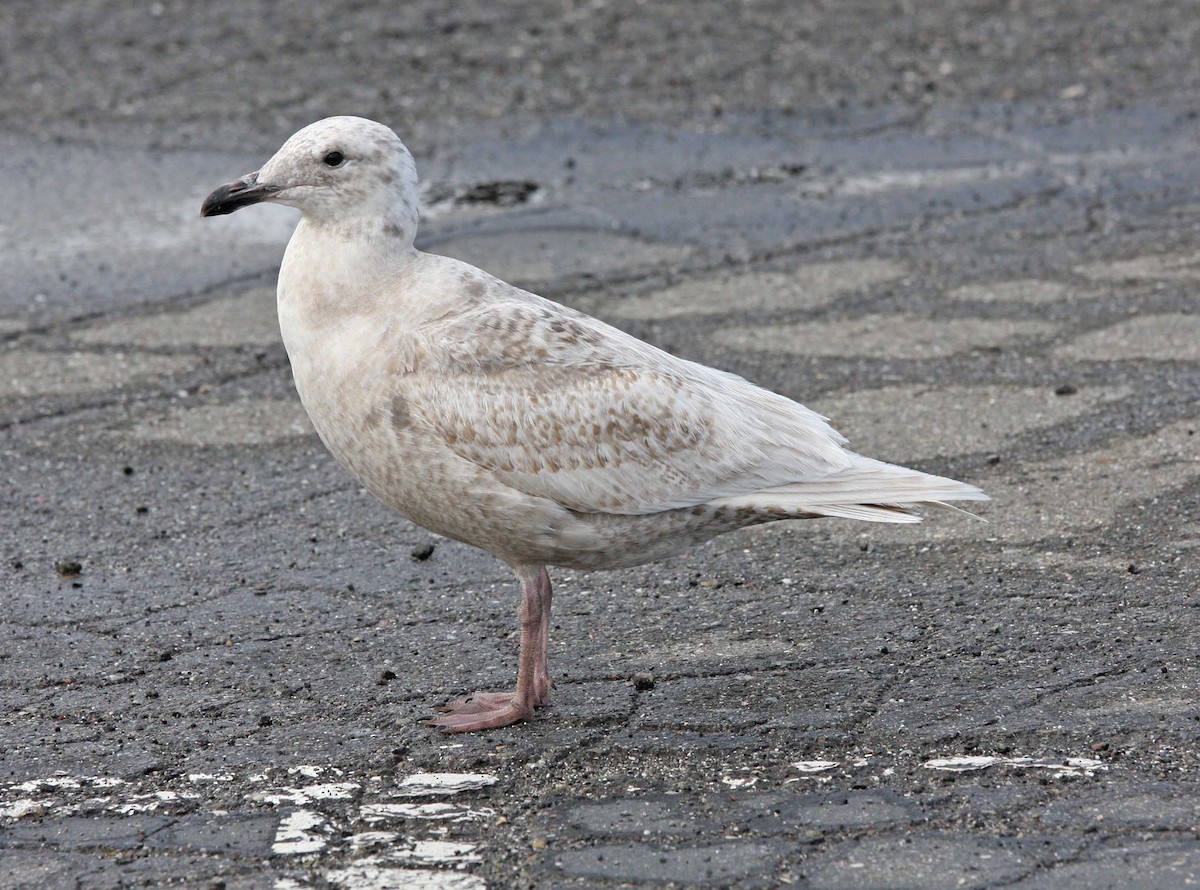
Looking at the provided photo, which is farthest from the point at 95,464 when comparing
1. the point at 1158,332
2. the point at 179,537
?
the point at 1158,332

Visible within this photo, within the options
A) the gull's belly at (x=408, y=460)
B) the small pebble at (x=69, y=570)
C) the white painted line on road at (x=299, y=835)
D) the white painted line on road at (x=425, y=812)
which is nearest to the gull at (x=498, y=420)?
the gull's belly at (x=408, y=460)

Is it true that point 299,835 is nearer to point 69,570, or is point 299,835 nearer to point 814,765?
point 814,765

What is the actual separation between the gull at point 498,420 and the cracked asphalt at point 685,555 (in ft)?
1.46

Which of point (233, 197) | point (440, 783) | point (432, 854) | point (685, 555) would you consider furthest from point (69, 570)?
point (432, 854)

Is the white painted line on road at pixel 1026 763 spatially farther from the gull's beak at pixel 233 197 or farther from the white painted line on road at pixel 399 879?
the gull's beak at pixel 233 197

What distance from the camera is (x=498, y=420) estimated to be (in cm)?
389

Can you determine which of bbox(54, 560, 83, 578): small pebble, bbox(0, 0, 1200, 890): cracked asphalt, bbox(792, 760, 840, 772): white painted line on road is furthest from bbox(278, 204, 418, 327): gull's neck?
bbox(792, 760, 840, 772): white painted line on road

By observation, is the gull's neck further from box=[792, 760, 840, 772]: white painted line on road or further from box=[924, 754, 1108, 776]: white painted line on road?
box=[924, 754, 1108, 776]: white painted line on road

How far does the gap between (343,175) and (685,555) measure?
5.62 feet

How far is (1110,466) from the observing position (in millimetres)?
5219

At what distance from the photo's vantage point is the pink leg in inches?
154

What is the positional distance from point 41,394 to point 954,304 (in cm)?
382

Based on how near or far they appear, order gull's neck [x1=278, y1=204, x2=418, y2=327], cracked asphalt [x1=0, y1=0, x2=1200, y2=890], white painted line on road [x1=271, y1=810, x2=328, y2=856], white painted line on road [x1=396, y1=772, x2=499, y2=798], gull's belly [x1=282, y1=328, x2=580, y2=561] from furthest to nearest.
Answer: gull's neck [x1=278, y1=204, x2=418, y2=327], gull's belly [x1=282, y1=328, x2=580, y2=561], white painted line on road [x1=396, y1=772, x2=499, y2=798], cracked asphalt [x1=0, y1=0, x2=1200, y2=890], white painted line on road [x1=271, y1=810, x2=328, y2=856]

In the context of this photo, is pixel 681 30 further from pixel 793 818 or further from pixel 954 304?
pixel 793 818
